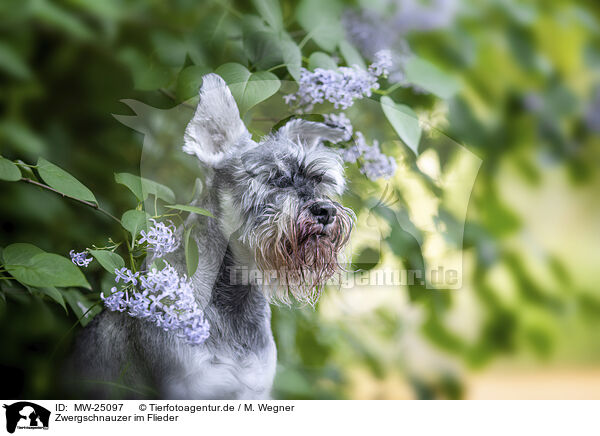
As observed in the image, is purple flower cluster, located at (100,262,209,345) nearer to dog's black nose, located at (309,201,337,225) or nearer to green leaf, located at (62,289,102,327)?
green leaf, located at (62,289,102,327)

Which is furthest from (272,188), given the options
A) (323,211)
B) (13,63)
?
(13,63)

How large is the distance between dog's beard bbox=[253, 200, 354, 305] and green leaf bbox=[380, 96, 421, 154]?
144 millimetres

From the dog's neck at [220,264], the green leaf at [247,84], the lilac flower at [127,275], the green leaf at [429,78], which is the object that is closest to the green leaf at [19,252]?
the lilac flower at [127,275]

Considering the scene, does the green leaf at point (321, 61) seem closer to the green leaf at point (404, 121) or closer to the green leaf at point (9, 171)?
the green leaf at point (404, 121)

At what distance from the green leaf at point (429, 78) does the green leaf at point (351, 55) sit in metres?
0.07

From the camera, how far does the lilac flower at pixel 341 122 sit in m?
0.68

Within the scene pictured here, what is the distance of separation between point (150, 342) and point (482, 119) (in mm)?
610

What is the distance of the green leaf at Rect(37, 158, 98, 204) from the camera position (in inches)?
26.4

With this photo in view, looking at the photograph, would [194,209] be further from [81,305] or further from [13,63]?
[13,63]

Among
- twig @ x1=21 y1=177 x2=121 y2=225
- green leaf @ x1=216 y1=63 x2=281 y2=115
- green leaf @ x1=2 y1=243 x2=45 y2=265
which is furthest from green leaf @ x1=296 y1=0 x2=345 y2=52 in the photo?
green leaf @ x1=2 y1=243 x2=45 y2=265

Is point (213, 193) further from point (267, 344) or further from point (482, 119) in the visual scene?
point (482, 119)

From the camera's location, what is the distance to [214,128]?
63 centimetres
